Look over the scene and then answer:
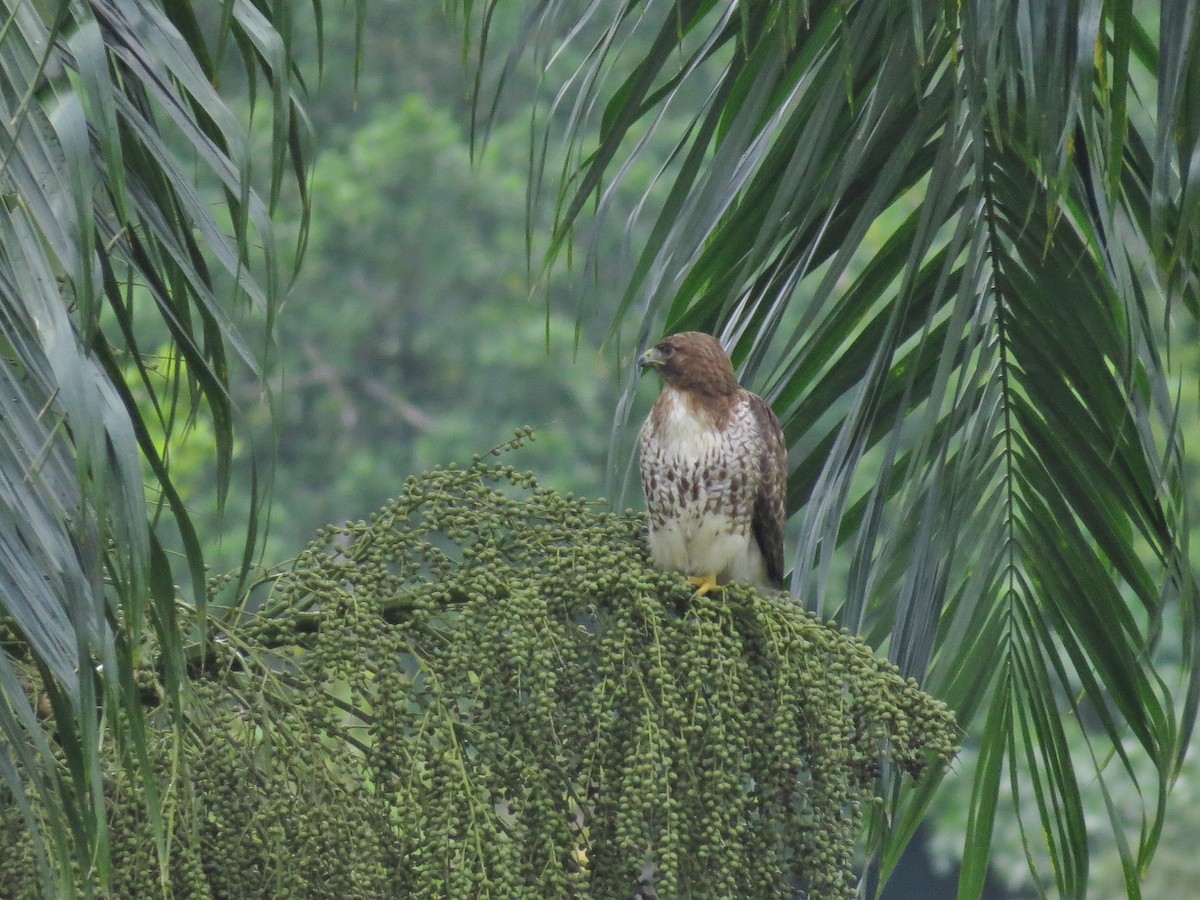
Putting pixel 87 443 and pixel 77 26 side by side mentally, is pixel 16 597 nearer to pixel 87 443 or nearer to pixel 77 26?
pixel 87 443

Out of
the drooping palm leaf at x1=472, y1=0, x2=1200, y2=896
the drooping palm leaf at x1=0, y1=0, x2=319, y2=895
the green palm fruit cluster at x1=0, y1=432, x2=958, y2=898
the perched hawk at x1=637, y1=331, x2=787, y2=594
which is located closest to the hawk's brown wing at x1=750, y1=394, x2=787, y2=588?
the perched hawk at x1=637, y1=331, x2=787, y2=594

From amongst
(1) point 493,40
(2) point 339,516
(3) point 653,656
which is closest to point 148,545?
(3) point 653,656

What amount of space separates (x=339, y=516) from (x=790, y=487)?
8.47 meters

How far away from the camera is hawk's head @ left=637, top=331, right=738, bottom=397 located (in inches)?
141

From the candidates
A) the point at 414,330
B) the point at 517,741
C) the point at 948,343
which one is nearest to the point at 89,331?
the point at 517,741

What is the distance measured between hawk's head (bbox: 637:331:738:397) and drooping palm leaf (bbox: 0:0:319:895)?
1591 millimetres

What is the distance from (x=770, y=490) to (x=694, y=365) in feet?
1.01

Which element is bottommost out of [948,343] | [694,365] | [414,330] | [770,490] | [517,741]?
[517,741]

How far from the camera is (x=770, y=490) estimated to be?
368 centimetres

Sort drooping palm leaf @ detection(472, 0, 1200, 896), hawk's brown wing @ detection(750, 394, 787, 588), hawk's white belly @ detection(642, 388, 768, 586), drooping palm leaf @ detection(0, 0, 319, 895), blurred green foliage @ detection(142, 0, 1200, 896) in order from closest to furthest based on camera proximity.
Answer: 1. drooping palm leaf @ detection(0, 0, 319, 895)
2. drooping palm leaf @ detection(472, 0, 1200, 896)
3. hawk's brown wing @ detection(750, 394, 787, 588)
4. hawk's white belly @ detection(642, 388, 768, 586)
5. blurred green foliage @ detection(142, 0, 1200, 896)

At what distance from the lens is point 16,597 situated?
174 centimetres

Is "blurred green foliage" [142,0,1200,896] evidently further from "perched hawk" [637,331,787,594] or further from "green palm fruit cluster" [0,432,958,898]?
"green palm fruit cluster" [0,432,958,898]

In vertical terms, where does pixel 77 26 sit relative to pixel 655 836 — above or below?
above

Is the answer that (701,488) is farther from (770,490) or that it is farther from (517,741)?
(517,741)
